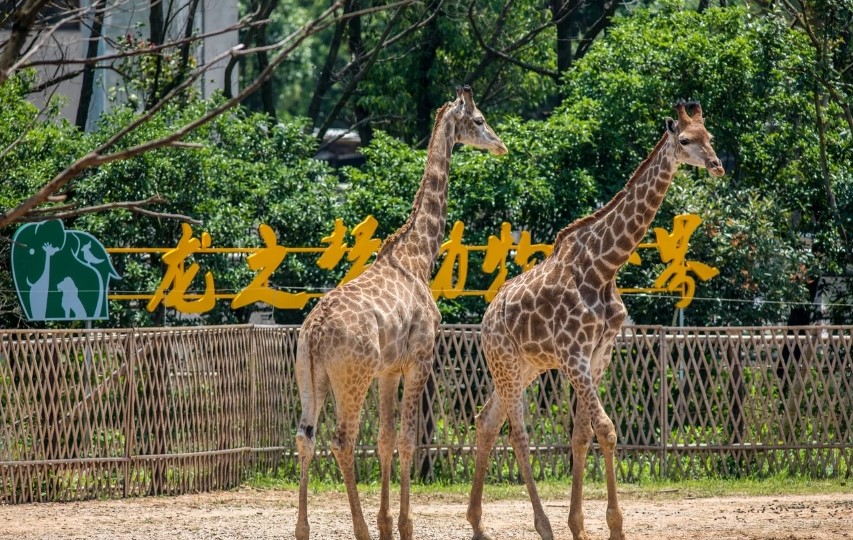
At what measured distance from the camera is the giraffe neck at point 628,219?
9016 mm

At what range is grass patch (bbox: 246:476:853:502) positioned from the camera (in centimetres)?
1145

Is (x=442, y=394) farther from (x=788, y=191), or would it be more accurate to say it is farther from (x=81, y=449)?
(x=788, y=191)

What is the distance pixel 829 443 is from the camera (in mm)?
12180

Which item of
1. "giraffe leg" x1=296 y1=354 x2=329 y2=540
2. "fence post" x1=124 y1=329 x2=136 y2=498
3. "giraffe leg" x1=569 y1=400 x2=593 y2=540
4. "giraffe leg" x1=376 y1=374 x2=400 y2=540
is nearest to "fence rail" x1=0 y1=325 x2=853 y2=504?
"fence post" x1=124 y1=329 x2=136 y2=498

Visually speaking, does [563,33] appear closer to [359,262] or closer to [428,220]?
[359,262]

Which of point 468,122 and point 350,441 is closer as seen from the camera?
point 350,441

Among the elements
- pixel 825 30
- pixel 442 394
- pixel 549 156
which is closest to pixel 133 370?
pixel 442 394

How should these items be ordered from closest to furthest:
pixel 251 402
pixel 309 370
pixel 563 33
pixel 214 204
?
pixel 309 370 → pixel 251 402 → pixel 214 204 → pixel 563 33

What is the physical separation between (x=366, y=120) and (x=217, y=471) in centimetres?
1116

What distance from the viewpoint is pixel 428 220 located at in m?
9.87

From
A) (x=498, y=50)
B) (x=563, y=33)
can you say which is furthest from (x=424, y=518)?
(x=563, y=33)

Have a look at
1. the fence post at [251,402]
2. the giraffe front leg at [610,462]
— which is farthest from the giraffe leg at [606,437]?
the fence post at [251,402]

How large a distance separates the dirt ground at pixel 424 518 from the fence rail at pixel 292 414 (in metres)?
0.41

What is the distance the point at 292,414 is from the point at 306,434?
377 cm
